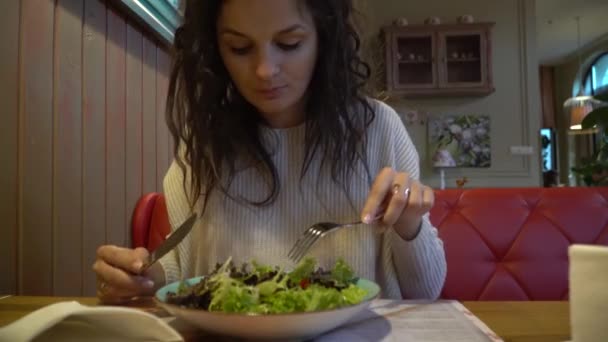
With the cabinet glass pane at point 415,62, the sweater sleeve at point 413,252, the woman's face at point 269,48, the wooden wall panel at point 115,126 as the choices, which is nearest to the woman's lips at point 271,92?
the woman's face at point 269,48

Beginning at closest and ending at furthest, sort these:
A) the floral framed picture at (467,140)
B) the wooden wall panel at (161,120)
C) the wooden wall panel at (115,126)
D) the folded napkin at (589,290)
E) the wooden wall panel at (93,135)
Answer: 1. the folded napkin at (589,290)
2. the wooden wall panel at (93,135)
3. the wooden wall panel at (115,126)
4. the wooden wall panel at (161,120)
5. the floral framed picture at (467,140)

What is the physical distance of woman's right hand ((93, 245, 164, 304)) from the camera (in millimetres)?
737

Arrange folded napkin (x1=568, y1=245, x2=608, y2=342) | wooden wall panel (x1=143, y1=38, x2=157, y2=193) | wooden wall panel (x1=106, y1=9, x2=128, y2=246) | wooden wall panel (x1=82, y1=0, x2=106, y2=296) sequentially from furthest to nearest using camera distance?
wooden wall panel (x1=143, y1=38, x2=157, y2=193) → wooden wall panel (x1=106, y1=9, x2=128, y2=246) → wooden wall panel (x1=82, y1=0, x2=106, y2=296) → folded napkin (x1=568, y1=245, x2=608, y2=342)

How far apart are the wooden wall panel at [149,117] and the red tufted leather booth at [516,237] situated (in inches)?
35.3

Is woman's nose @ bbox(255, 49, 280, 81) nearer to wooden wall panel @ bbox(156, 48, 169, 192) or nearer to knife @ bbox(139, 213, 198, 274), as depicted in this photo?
knife @ bbox(139, 213, 198, 274)

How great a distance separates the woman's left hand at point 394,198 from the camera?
0.70m

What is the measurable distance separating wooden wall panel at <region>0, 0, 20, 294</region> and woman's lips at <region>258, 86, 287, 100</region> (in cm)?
45

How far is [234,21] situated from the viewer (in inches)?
34.3

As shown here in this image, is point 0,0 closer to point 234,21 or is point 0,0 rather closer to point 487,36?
point 234,21

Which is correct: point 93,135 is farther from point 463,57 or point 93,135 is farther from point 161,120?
point 463,57

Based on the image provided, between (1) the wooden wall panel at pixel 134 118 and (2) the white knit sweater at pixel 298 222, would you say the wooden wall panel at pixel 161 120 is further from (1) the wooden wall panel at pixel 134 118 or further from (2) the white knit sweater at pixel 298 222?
(2) the white knit sweater at pixel 298 222

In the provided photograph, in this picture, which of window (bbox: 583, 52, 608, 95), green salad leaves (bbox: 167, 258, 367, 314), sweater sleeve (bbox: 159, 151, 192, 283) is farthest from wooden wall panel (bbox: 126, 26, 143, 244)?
window (bbox: 583, 52, 608, 95)

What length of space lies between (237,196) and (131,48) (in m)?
0.66

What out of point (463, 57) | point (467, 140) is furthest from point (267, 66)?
point (467, 140)
